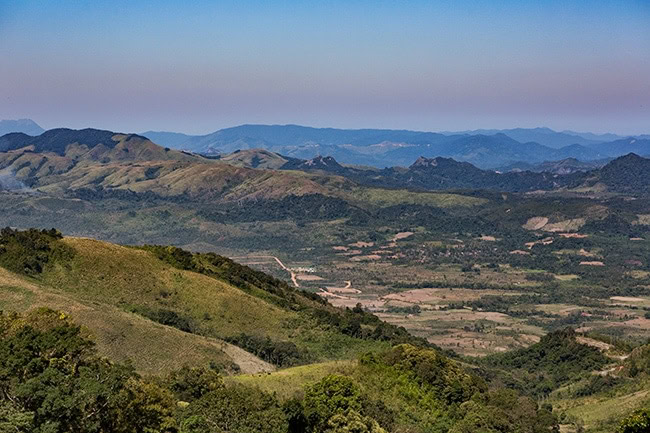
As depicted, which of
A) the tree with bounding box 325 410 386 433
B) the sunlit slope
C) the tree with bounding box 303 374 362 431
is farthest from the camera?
the sunlit slope

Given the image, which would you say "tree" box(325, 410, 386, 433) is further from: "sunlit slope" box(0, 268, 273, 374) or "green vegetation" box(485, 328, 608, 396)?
"green vegetation" box(485, 328, 608, 396)

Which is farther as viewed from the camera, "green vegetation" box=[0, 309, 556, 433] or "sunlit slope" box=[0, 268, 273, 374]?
"sunlit slope" box=[0, 268, 273, 374]

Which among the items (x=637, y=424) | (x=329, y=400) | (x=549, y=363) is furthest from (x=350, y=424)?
(x=549, y=363)

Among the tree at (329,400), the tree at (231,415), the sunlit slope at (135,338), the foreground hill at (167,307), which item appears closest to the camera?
the tree at (231,415)

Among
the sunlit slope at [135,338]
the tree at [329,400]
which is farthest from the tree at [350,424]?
the sunlit slope at [135,338]

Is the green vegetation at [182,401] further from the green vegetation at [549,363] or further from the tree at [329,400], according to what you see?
the green vegetation at [549,363]

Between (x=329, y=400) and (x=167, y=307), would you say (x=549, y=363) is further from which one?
(x=329, y=400)

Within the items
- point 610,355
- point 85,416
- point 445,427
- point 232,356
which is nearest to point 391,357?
point 445,427

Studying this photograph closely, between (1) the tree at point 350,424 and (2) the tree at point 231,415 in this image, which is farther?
(1) the tree at point 350,424

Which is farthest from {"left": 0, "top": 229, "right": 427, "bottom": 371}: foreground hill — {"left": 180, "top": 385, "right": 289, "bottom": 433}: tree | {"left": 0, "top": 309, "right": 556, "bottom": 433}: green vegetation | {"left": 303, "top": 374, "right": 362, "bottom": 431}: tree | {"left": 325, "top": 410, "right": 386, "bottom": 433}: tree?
{"left": 325, "top": 410, "right": 386, "bottom": 433}: tree

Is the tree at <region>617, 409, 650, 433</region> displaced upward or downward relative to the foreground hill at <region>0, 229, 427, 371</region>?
upward

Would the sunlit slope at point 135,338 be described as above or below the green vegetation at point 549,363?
above

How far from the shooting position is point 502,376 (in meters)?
95.8

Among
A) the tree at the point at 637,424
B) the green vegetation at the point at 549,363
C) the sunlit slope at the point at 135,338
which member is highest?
the tree at the point at 637,424
